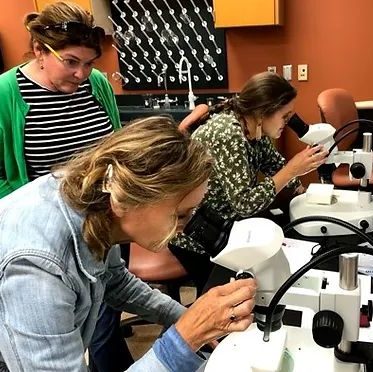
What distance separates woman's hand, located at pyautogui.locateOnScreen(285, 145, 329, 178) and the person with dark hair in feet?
2.11

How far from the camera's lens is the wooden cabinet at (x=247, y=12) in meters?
2.93

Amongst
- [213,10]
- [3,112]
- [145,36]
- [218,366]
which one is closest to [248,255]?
[218,366]

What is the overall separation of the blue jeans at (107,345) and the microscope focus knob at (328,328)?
0.76 metres

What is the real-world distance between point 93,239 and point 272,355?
368mm

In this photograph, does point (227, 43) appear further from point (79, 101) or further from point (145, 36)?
Result: point (79, 101)

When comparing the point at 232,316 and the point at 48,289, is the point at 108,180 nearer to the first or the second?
the point at 48,289

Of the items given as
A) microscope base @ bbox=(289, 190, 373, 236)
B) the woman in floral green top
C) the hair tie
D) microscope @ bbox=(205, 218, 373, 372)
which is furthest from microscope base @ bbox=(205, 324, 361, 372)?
the woman in floral green top

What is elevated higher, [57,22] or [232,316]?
[57,22]

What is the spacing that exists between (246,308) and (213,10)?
8.65ft

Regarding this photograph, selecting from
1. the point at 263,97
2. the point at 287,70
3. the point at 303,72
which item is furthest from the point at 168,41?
the point at 263,97

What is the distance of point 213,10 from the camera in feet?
10.2

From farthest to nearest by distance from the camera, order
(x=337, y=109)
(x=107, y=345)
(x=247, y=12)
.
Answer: (x=247, y=12) < (x=337, y=109) < (x=107, y=345)

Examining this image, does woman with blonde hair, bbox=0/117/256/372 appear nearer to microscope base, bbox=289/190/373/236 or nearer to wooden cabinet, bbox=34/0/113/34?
microscope base, bbox=289/190/373/236

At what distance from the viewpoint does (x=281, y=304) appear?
2.85 feet
